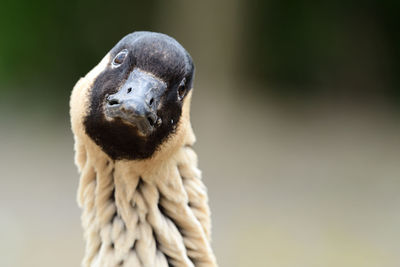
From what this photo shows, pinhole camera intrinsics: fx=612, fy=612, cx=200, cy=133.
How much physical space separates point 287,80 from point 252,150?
287 cm

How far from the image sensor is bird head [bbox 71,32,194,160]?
3.04 metres

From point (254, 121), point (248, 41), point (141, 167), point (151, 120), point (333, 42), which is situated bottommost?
point (254, 121)

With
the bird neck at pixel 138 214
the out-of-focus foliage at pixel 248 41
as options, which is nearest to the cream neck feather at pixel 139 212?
the bird neck at pixel 138 214

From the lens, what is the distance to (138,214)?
3318 millimetres

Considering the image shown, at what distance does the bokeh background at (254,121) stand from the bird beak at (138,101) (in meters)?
4.90

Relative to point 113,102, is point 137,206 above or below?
below

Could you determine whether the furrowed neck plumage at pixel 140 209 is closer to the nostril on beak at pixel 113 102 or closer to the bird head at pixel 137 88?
the bird head at pixel 137 88

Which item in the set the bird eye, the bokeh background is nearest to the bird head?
the bird eye

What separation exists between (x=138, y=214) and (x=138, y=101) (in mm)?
784

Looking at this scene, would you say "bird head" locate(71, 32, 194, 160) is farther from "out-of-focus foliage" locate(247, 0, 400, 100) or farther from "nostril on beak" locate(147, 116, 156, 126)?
"out-of-focus foliage" locate(247, 0, 400, 100)

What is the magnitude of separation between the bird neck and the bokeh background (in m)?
4.30

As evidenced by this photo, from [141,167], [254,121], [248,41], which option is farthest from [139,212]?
[248,41]

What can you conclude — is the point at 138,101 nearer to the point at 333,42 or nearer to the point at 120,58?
the point at 120,58

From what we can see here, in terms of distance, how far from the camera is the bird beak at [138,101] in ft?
9.11
